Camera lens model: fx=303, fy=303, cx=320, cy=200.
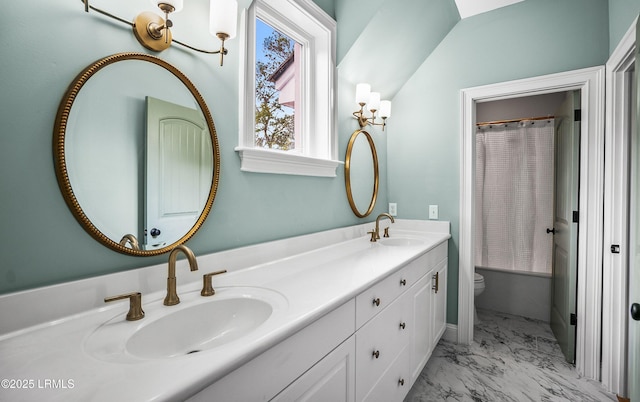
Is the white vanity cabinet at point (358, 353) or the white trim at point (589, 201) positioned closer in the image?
the white vanity cabinet at point (358, 353)

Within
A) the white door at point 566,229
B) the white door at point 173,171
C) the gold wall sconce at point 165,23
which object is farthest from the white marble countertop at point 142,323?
the white door at point 566,229

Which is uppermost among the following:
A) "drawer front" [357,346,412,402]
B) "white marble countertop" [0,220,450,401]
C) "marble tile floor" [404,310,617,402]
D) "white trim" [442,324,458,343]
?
"white marble countertop" [0,220,450,401]

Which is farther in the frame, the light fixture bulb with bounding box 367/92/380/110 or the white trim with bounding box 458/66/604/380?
the light fixture bulb with bounding box 367/92/380/110

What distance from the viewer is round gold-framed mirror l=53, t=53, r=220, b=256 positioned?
0.88 metres

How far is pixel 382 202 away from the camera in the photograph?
8.82 feet

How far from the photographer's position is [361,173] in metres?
2.36

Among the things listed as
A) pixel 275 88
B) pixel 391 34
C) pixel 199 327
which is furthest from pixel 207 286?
pixel 391 34

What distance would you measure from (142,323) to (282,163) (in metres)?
0.94

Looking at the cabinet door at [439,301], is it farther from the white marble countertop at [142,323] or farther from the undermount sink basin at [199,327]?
the undermount sink basin at [199,327]

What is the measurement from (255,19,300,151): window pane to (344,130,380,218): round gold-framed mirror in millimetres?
501

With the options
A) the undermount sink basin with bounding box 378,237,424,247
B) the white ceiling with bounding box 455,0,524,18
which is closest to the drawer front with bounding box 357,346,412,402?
the undermount sink basin with bounding box 378,237,424,247

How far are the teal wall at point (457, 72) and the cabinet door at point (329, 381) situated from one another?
1.74 metres

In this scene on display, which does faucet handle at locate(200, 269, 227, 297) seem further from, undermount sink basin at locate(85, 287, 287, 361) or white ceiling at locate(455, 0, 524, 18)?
white ceiling at locate(455, 0, 524, 18)

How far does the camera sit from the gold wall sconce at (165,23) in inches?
38.6
